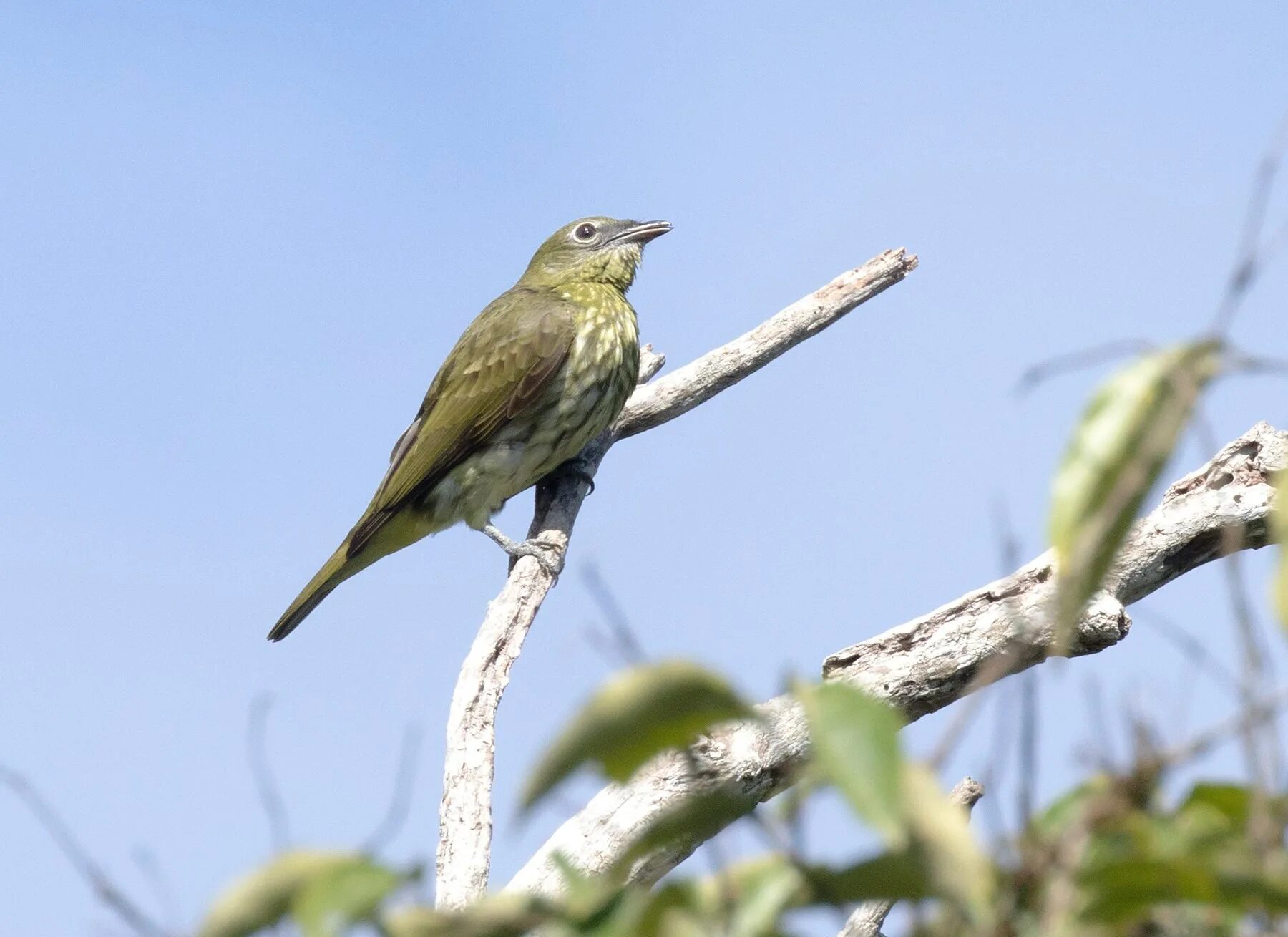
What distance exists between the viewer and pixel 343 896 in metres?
1.13

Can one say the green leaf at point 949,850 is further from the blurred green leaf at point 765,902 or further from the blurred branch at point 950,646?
the blurred branch at point 950,646

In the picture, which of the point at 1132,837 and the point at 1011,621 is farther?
the point at 1011,621

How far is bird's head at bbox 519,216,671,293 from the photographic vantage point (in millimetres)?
8344

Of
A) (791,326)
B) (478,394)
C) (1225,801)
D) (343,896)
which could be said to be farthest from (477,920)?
(478,394)

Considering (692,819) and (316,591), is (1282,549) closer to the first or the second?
(692,819)

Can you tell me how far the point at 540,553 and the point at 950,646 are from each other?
224 cm

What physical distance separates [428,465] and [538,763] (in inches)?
244

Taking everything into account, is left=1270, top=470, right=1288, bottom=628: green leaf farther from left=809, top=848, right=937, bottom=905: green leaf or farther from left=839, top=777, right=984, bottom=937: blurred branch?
left=839, top=777, right=984, bottom=937: blurred branch

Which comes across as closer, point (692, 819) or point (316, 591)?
point (692, 819)

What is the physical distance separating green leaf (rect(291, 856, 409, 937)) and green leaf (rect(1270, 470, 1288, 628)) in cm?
74

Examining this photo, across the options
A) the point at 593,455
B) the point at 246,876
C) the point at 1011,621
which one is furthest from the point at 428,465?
the point at 246,876

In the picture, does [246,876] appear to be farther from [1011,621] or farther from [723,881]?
[1011,621]

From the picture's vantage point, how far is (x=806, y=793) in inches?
48.7

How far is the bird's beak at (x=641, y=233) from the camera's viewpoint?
8.52 metres
